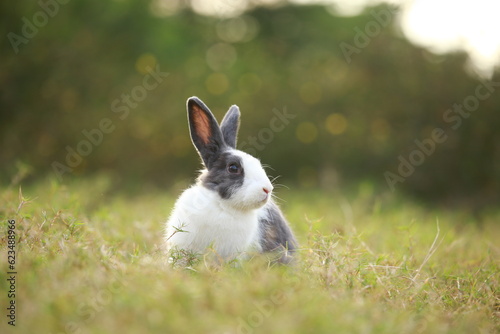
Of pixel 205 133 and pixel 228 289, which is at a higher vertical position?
pixel 205 133

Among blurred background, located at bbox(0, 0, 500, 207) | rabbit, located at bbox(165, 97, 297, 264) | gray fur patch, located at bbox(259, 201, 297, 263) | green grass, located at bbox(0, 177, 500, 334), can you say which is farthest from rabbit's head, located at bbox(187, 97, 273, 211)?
blurred background, located at bbox(0, 0, 500, 207)

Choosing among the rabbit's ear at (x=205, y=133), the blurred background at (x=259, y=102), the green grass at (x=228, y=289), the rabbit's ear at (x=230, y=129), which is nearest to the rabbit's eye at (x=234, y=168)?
the rabbit's ear at (x=205, y=133)

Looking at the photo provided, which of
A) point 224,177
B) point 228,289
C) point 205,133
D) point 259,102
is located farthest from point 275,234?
point 259,102

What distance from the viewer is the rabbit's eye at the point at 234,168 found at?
379cm

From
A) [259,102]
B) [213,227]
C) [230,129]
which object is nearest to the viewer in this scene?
[213,227]

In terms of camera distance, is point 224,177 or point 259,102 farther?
point 259,102

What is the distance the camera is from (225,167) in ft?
12.6

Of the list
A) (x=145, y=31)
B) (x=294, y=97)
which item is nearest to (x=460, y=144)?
(x=294, y=97)

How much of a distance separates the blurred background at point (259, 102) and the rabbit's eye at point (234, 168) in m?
5.79

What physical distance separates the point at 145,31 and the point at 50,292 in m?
8.89

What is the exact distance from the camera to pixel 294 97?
10.5 m

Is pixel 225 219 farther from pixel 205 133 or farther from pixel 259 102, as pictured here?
pixel 259 102

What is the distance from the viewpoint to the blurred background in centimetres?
941

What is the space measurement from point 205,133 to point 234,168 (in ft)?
1.22
